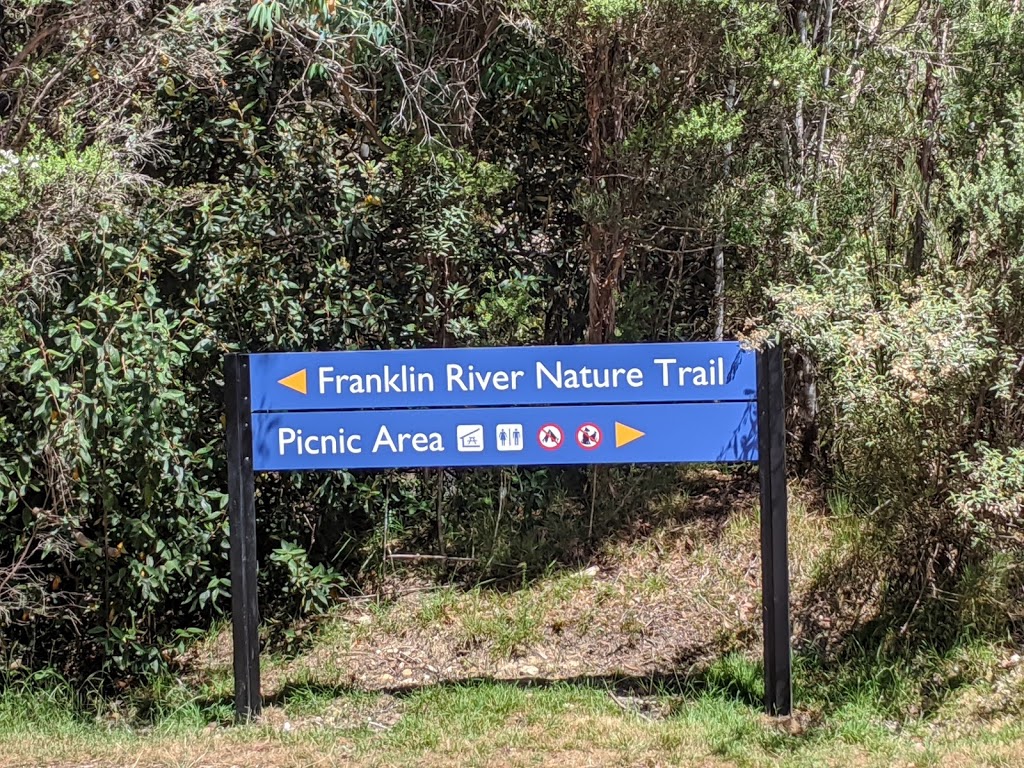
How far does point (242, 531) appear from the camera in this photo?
4.77 meters

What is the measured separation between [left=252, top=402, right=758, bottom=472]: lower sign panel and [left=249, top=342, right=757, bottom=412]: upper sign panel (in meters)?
0.05

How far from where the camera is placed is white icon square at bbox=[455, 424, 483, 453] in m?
4.70

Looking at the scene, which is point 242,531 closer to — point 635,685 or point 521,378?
point 521,378

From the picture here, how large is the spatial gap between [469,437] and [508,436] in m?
0.17

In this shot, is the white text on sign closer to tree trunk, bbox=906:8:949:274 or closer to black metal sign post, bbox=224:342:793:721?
black metal sign post, bbox=224:342:793:721

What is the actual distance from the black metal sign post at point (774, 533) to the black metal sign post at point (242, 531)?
227cm

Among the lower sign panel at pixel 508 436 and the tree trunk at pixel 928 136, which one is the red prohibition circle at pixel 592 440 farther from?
the tree trunk at pixel 928 136

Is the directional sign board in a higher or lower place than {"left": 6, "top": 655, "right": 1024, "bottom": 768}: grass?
higher

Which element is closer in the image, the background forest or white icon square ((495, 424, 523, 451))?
white icon square ((495, 424, 523, 451))

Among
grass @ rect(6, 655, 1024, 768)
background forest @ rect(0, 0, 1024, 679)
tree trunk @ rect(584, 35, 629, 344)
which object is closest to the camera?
grass @ rect(6, 655, 1024, 768)

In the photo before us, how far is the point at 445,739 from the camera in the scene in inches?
181

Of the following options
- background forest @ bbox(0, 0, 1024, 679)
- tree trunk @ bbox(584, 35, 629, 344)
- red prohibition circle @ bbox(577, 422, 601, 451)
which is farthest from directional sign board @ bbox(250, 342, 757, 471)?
tree trunk @ bbox(584, 35, 629, 344)

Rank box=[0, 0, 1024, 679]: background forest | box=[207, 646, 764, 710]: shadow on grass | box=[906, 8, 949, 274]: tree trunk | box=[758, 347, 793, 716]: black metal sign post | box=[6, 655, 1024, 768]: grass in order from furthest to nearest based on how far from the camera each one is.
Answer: box=[906, 8, 949, 274]: tree trunk
box=[207, 646, 764, 710]: shadow on grass
box=[0, 0, 1024, 679]: background forest
box=[758, 347, 793, 716]: black metal sign post
box=[6, 655, 1024, 768]: grass

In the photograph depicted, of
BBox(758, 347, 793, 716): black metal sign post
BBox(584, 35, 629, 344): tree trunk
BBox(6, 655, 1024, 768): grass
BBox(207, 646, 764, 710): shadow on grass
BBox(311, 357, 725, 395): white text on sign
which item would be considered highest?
BBox(584, 35, 629, 344): tree trunk
